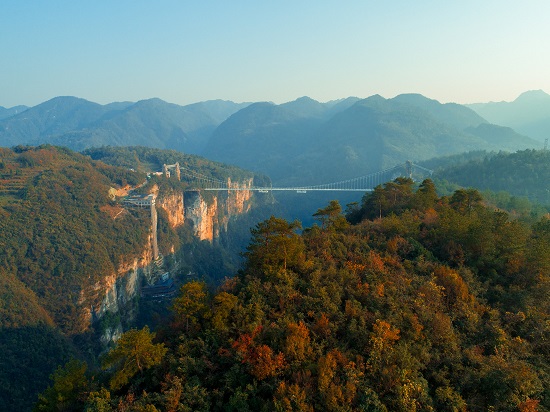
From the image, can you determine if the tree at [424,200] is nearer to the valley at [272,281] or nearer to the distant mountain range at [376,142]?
the valley at [272,281]

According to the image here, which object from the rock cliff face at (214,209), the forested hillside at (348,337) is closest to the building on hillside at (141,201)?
the rock cliff face at (214,209)

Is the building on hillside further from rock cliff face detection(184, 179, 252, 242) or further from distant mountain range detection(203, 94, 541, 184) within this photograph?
distant mountain range detection(203, 94, 541, 184)

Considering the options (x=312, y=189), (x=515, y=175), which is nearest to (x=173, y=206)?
(x=312, y=189)

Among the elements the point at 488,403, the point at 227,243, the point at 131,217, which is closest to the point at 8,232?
the point at 131,217

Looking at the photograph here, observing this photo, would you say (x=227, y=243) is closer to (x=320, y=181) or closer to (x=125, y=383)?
(x=320, y=181)

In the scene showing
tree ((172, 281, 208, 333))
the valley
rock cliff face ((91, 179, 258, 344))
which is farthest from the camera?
rock cliff face ((91, 179, 258, 344))

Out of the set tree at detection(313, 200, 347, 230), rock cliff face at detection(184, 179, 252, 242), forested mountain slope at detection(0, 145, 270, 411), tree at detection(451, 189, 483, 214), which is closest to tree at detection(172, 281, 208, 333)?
tree at detection(313, 200, 347, 230)
